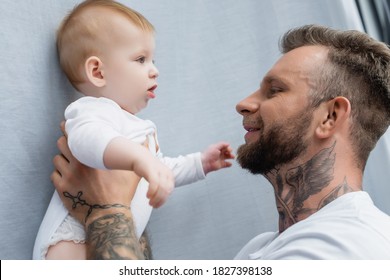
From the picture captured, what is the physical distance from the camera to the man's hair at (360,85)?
1.28 metres

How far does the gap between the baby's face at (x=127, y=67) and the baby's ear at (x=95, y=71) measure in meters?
0.01

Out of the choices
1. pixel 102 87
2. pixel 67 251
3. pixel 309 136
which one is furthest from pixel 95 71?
pixel 309 136

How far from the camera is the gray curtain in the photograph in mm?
1176

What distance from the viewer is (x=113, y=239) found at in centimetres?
111

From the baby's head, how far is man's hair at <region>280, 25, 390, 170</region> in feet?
1.43

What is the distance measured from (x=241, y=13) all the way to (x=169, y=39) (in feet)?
0.89

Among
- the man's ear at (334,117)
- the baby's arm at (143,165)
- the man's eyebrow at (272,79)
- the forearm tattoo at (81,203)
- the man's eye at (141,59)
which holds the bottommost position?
the man's ear at (334,117)

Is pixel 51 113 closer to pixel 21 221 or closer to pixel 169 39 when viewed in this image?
pixel 21 221

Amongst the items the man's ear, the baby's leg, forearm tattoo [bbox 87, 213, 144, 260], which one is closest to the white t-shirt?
the man's ear

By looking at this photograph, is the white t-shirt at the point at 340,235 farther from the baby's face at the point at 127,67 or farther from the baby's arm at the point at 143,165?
the baby's face at the point at 127,67

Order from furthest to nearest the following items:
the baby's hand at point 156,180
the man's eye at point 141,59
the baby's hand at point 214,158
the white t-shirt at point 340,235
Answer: the baby's hand at point 214,158
the man's eye at point 141,59
the white t-shirt at point 340,235
the baby's hand at point 156,180

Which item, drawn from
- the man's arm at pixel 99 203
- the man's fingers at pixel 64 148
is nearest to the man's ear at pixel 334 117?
the man's arm at pixel 99 203

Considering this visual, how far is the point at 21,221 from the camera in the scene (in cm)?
116

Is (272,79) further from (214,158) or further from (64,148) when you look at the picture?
(64,148)
